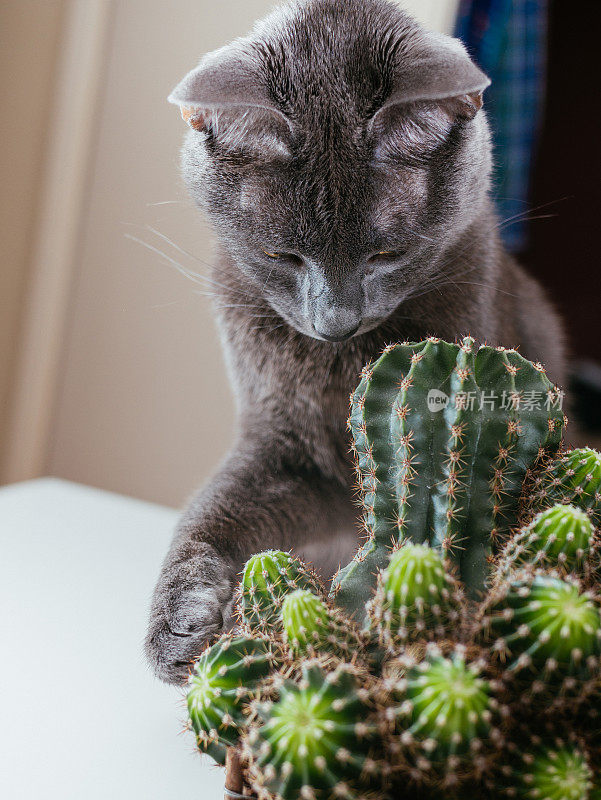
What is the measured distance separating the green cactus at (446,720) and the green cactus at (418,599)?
32 millimetres

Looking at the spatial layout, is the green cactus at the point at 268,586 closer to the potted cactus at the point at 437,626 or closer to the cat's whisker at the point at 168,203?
the potted cactus at the point at 437,626

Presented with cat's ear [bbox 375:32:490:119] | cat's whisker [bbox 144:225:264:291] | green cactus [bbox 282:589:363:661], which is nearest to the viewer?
green cactus [bbox 282:589:363:661]

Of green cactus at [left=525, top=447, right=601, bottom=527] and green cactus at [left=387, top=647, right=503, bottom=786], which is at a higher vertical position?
green cactus at [left=525, top=447, right=601, bottom=527]

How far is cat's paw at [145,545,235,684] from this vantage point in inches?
27.3

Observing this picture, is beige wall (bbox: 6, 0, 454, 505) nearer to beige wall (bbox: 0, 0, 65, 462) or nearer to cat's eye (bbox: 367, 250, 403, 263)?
beige wall (bbox: 0, 0, 65, 462)

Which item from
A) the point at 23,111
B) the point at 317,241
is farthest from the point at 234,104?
the point at 23,111

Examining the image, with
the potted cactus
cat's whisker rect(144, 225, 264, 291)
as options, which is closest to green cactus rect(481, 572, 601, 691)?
the potted cactus

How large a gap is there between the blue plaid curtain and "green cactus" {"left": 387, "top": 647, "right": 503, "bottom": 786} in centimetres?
A: 67

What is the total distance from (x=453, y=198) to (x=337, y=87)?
0.16 meters

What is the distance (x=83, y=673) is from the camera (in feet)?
2.67

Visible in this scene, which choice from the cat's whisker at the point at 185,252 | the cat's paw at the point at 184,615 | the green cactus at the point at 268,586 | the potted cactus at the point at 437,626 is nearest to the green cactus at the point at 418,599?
the potted cactus at the point at 437,626

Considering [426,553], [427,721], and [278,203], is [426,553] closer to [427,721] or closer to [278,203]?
[427,721]

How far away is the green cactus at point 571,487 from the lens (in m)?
0.58

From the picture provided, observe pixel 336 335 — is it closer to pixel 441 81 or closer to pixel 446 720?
pixel 441 81
